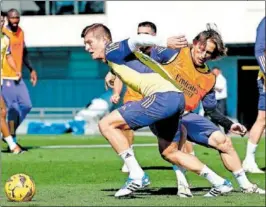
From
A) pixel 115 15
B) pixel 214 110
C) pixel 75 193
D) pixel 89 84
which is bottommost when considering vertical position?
pixel 89 84

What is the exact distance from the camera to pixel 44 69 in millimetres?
41031

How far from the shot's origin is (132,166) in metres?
10.0

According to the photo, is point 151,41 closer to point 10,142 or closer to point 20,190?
point 20,190

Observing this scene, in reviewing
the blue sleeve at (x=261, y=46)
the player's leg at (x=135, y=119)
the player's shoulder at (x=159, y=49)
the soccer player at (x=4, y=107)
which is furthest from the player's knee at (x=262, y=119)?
the player's leg at (x=135, y=119)

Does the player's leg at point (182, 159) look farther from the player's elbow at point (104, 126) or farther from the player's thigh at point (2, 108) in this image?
the player's thigh at point (2, 108)

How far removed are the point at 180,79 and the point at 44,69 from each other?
3037 cm

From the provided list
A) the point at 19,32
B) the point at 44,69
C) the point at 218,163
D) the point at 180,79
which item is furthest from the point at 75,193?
the point at 44,69

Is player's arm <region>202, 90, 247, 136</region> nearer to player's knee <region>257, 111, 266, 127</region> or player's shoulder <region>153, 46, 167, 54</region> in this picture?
player's shoulder <region>153, 46, 167, 54</region>

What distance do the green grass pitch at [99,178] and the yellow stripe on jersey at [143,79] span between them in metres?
1.09

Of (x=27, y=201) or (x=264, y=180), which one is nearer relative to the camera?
(x=27, y=201)

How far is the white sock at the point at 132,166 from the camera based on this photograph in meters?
9.95

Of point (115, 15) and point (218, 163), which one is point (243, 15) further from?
point (218, 163)

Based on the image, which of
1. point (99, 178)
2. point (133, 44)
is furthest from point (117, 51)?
point (99, 178)

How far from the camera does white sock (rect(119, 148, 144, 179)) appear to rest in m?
9.95
